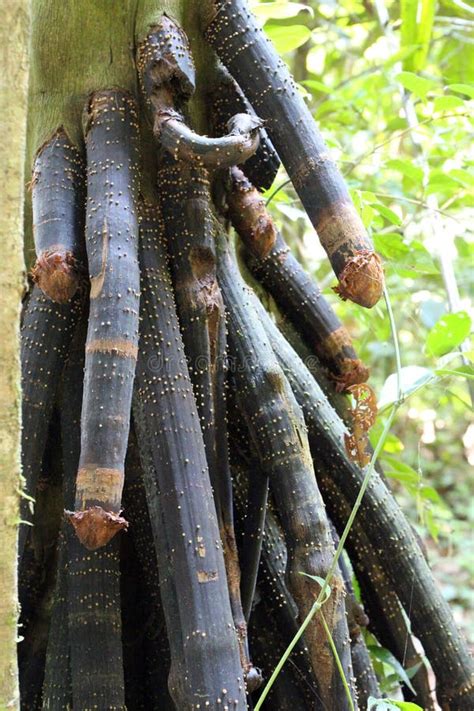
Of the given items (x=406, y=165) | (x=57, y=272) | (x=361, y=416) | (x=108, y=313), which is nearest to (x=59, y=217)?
(x=57, y=272)

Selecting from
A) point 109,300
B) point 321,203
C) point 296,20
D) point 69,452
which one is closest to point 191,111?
point 321,203

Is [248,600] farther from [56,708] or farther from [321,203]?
[321,203]

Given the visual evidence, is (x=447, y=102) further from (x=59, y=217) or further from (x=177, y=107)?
(x=59, y=217)

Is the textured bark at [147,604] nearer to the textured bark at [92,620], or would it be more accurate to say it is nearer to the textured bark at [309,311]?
the textured bark at [92,620]

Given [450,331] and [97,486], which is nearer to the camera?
[97,486]

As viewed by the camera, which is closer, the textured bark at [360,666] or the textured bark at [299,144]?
the textured bark at [299,144]

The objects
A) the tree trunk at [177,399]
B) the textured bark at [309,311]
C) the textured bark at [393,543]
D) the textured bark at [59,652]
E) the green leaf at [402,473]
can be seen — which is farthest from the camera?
the green leaf at [402,473]

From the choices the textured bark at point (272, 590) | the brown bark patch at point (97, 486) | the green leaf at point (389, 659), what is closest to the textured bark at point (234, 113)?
the textured bark at point (272, 590)
